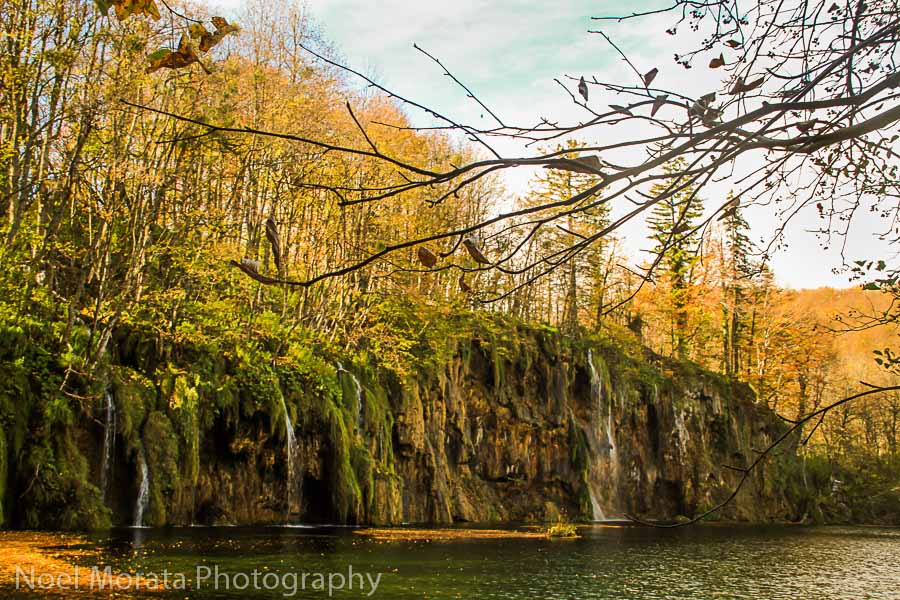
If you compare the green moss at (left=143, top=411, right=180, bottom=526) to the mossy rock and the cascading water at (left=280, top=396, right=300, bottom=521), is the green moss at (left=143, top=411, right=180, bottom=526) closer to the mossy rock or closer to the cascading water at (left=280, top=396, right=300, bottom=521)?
the mossy rock

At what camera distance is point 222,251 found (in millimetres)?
19453

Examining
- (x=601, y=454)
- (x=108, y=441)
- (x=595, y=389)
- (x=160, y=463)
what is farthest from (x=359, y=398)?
(x=595, y=389)

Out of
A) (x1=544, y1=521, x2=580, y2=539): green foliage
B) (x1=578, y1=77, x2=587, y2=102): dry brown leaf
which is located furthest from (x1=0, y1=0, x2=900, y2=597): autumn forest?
(x1=544, y1=521, x2=580, y2=539): green foliage

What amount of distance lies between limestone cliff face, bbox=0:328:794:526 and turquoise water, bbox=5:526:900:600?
74.4 inches

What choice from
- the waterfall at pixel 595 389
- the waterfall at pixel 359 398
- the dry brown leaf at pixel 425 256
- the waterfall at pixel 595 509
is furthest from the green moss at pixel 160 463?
the waterfall at pixel 595 389

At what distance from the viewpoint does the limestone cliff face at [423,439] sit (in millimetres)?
18438

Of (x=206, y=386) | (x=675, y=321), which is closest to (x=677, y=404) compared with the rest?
(x=675, y=321)

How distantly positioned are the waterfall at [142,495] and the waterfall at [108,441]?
66 centimetres

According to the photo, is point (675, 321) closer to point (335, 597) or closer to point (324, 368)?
point (324, 368)

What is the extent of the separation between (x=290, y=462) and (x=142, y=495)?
5169mm

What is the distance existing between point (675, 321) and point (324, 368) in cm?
2988

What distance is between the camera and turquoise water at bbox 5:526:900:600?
1170 centimetres

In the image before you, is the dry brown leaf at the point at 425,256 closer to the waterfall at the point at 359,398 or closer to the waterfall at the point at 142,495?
the waterfall at the point at 142,495

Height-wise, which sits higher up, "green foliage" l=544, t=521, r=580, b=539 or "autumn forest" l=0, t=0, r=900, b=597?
"autumn forest" l=0, t=0, r=900, b=597
